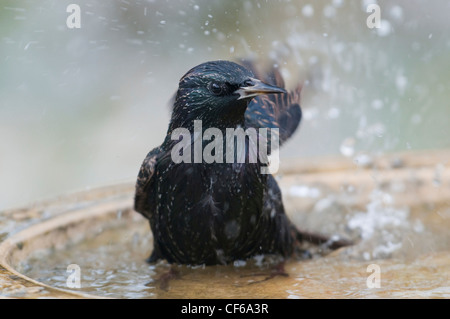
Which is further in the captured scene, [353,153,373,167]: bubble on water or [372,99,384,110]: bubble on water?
[372,99,384,110]: bubble on water

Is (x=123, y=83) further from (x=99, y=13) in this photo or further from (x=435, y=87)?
(x=435, y=87)

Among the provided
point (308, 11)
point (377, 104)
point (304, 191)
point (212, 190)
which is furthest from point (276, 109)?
point (377, 104)

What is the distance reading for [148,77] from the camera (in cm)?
702

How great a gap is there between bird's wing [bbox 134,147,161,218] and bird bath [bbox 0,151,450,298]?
0.29 m

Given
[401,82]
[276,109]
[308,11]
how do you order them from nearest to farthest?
[276,109]
[308,11]
[401,82]

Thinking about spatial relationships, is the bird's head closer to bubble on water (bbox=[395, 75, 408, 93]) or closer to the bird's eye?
the bird's eye

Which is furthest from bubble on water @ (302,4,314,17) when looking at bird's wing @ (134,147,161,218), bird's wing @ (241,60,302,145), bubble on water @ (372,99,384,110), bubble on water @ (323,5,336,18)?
A: bird's wing @ (134,147,161,218)

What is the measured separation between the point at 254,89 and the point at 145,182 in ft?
2.42

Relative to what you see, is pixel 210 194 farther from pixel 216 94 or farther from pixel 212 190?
pixel 216 94

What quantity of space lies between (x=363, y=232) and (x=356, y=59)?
4.24 metres

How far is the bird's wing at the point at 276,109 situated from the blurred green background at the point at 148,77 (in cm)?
268

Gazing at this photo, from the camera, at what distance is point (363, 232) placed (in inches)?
137

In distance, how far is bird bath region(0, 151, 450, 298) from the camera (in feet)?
8.29
